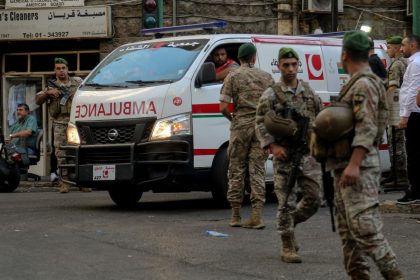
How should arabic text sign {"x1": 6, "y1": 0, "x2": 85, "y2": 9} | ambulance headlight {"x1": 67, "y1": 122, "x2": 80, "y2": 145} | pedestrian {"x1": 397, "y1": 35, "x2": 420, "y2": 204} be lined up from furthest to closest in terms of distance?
arabic text sign {"x1": 6, "y1": 0, "x2": 85, "y2": 9}, ambulance headlight {"x1": 67, "y1": 122, "x2": 80, "y2": 145}, pedestrian {"x1": 397, "y1": 35, "x2": 420, "y2": 204}

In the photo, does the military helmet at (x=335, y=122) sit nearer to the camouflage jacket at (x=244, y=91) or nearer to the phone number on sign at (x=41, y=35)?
the camouflage jacket at (x=244, y=91)

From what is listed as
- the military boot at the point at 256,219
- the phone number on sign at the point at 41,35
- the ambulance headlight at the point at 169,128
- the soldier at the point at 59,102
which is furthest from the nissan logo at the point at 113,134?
the phone number on sign at the point at 41,35

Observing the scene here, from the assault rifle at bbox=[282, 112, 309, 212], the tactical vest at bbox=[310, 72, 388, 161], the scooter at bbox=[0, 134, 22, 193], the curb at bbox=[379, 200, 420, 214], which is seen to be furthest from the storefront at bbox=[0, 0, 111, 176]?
the tactical vest at bbox=[310, 72, 388, 161]

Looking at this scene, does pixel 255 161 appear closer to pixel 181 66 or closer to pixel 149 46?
pixel 181 66

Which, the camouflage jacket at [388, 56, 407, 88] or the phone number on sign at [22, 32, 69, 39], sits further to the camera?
the phone number on sign at [22, 32, 69, 39]

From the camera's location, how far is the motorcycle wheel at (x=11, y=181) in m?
15.6

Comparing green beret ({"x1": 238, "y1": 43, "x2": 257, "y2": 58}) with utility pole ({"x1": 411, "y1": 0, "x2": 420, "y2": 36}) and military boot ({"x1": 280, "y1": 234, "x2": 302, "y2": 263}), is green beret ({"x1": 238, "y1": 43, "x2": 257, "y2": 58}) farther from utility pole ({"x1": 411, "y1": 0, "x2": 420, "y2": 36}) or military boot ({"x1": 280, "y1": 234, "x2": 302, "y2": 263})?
utility pole ({"x1": 411, "y1": 0, "x2": 420, "y2": 36})

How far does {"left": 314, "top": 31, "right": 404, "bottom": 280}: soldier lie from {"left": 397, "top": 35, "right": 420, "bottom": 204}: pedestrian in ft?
14.7

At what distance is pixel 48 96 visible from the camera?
14.6 m

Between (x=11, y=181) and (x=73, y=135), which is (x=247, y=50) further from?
(x=11, y=181)

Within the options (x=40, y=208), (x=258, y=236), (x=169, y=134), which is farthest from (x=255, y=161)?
(x=40, y=208)

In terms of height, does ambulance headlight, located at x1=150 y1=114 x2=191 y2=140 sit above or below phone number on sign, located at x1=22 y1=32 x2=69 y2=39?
below

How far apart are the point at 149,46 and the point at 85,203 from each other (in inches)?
92.7

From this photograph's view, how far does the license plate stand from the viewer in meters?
11.3
